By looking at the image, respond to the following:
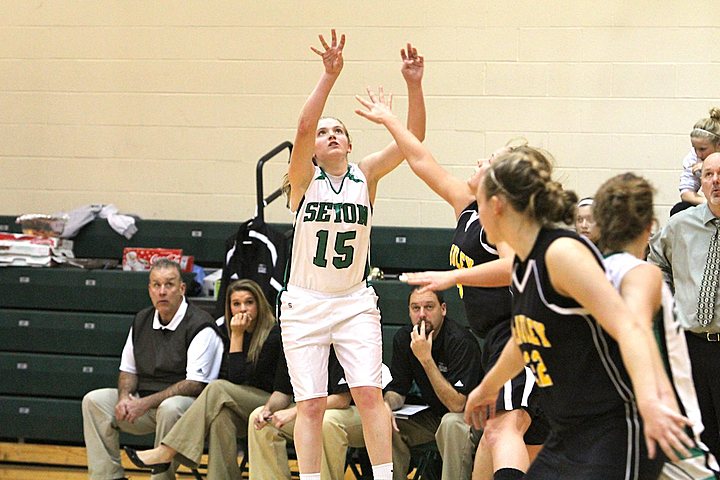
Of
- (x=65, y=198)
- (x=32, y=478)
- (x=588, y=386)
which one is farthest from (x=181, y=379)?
(x=588, y=386)

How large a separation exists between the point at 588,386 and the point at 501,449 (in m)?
1.39

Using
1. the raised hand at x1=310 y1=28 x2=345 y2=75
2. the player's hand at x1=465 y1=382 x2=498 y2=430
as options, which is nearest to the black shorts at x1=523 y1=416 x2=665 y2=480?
the player's hand at x1=465 y1=382 x2=498 y2=430

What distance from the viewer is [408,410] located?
20.7 ft

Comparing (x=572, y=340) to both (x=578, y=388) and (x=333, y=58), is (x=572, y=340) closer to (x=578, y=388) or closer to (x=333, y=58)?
(x=578, y=388)

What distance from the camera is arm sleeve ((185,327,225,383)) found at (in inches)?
273

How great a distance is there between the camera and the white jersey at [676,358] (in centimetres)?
272

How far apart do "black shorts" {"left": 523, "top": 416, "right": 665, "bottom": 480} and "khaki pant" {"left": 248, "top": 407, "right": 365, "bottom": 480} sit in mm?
3456

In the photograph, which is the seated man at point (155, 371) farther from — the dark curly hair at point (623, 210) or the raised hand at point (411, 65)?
the dark curly hair at point (623, 210)

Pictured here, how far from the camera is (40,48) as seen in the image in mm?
8781

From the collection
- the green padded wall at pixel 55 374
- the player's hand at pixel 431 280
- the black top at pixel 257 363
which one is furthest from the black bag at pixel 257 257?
the player's hand at pixel 431 280

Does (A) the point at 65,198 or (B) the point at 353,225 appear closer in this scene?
(B) the point at 353,225

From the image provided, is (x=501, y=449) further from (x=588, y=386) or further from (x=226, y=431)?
(x=226, y=431)

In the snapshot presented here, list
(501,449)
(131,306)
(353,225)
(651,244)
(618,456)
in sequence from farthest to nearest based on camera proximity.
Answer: (131,306) < (651,244) < (353,225) < (501,449) < (618,456)

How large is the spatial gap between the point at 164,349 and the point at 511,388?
3456 mm
